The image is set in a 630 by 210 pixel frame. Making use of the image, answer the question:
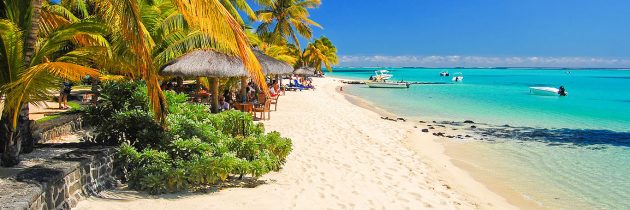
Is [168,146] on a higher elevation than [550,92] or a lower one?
higher

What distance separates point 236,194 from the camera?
19.0ft

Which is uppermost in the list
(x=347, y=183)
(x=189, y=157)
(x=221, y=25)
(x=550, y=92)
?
(x=221, y=25)

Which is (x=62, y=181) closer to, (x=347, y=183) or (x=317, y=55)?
(x=347, y=183)

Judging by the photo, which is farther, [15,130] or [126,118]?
[126,118]

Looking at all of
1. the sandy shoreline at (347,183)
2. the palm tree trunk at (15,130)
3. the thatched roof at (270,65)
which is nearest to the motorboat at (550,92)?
the sandy shoreline at (347,183)

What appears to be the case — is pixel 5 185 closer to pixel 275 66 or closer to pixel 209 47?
pixel 209 47

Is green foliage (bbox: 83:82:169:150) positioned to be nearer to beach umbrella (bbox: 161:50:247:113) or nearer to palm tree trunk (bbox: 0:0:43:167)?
palm tree trunk (bbox: 0:0:43:167)

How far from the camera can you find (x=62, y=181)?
4.55m

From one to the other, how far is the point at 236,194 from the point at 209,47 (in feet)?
20.2

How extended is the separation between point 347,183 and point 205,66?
5.09m

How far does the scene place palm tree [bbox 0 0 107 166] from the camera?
4.28 metres

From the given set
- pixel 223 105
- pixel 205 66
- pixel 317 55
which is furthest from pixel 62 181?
pixel 317 55


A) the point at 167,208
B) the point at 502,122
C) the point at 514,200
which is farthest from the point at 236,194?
the point at 502,122

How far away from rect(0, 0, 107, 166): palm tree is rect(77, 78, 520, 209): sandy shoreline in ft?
3.68
